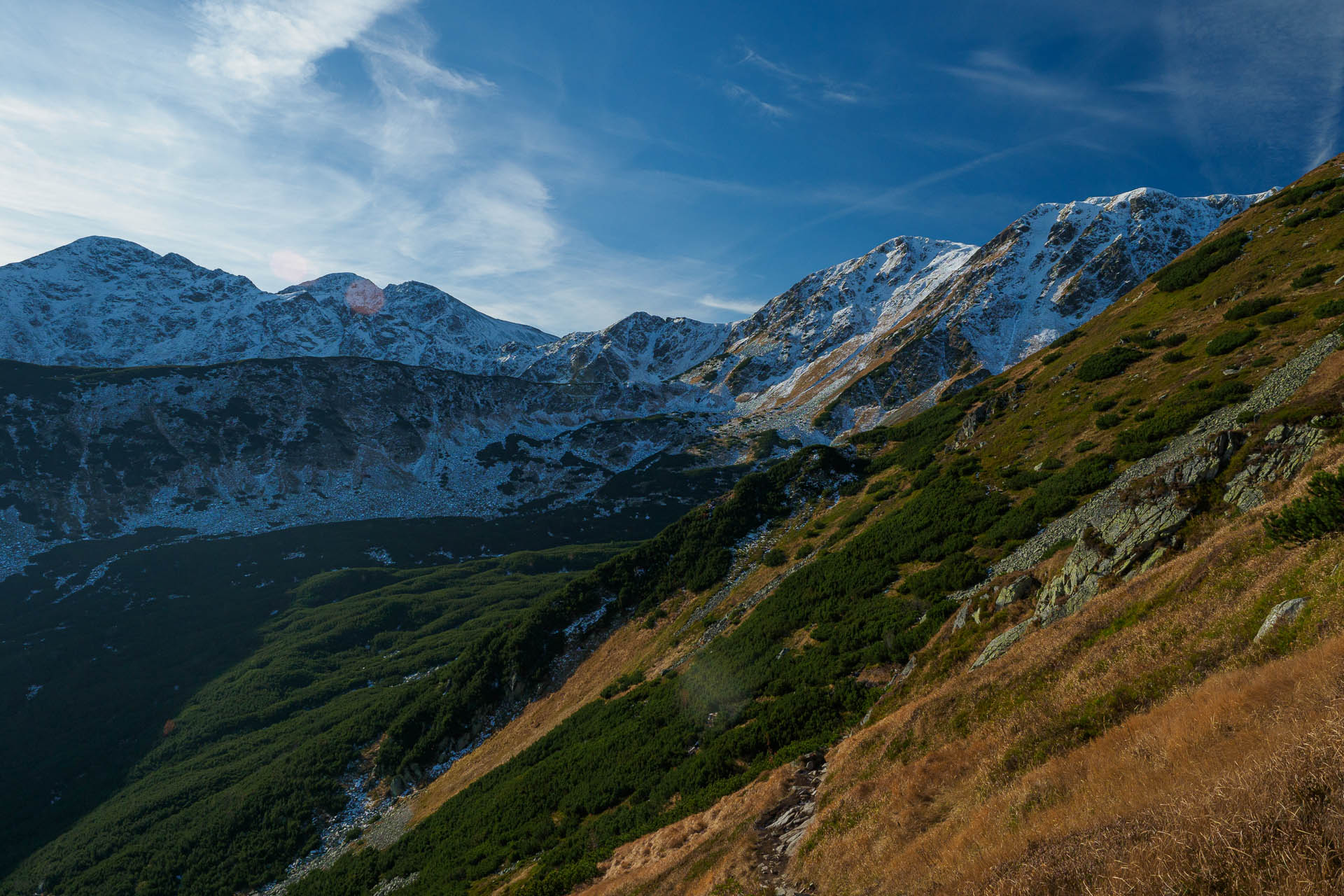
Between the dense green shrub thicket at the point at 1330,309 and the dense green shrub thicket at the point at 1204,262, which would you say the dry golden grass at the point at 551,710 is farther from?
A: the dense green shrub thicket at the point at 1204,262

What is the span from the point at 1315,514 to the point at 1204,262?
43.6m

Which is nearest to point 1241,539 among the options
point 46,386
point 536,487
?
point 536,487

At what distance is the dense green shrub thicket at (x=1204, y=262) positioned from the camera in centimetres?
3919

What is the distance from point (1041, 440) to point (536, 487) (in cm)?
13883

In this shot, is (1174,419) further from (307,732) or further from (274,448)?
(274,448)

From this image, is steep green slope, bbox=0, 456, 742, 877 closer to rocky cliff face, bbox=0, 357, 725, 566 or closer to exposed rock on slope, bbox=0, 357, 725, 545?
rocky cliff face, bbox=0, 357, 725, 566

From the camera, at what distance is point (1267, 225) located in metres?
39.8

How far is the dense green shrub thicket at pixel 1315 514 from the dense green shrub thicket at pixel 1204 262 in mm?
40388

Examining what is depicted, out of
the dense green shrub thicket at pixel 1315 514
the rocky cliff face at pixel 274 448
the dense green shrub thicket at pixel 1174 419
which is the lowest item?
the dense green shrub thicket at pixel 1315 514

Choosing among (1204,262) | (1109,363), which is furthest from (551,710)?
(1204,262)

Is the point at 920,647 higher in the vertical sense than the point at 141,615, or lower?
lower

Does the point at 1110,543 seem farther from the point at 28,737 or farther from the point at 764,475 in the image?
the point at 28,737

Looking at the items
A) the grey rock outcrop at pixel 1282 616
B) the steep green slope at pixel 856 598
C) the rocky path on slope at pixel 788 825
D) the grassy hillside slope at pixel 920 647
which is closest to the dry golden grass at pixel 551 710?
the grassy hillside slope at pixel 920 647

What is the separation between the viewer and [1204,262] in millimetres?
40625
